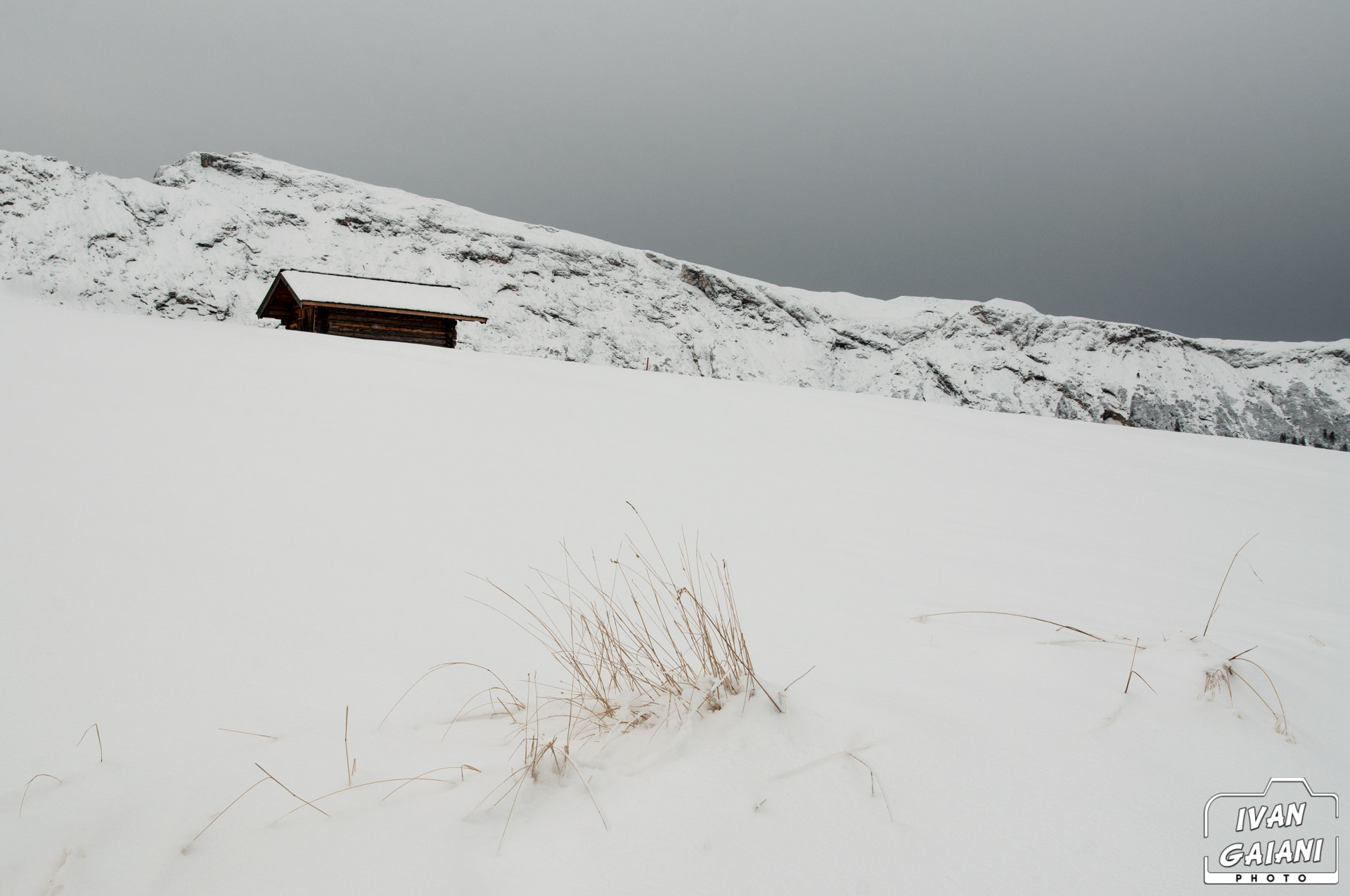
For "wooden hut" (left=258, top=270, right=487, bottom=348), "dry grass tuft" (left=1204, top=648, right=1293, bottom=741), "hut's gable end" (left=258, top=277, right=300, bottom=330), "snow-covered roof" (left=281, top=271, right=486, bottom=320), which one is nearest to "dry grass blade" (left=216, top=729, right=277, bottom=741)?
"dry grass tuft" (left=1204, top=648, right=1293, bottom=741)

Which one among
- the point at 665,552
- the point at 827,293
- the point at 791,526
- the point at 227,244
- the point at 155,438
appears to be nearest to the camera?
the point at 665,552

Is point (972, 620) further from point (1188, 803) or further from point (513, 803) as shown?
point (513, 803)

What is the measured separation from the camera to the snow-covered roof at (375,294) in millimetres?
14398

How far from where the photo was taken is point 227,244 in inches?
1170

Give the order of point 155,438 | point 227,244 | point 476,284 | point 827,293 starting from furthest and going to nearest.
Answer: point 827,293
point 476,284
point 227,244
point 155,438

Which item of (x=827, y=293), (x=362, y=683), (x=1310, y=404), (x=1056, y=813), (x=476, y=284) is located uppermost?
(x=827, y=293)

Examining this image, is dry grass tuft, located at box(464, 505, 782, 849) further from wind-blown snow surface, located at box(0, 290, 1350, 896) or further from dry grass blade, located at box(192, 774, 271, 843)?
dry grass blade, located at box(192, 774, 271, 843)

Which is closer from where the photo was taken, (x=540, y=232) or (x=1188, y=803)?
(x=1188, y=803)

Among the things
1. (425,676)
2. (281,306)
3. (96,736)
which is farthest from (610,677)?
(281,306)

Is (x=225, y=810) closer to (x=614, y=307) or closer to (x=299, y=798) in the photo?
(x=299, y=798)

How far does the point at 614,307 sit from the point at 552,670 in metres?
38.4

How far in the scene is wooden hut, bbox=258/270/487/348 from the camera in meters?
14.5

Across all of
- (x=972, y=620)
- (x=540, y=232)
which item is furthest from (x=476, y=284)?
(x=972, y=620)

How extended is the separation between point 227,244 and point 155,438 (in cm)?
3411
